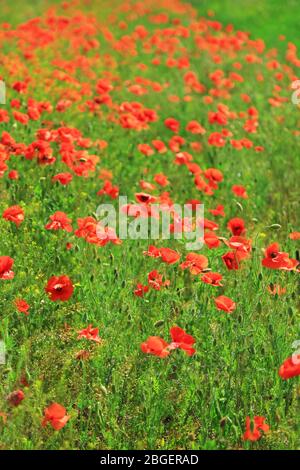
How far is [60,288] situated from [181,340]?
610mm

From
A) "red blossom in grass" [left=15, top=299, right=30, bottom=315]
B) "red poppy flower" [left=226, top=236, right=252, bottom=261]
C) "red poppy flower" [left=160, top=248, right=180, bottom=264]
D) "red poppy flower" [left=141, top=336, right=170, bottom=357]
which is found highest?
"red poppy flower" [left=226, top=236, right=252, bottom=261]

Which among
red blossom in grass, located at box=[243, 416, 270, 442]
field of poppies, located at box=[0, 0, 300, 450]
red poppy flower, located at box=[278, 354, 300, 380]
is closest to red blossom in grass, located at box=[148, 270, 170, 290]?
field of poppies, located at box=[0, 0, 300, 450]

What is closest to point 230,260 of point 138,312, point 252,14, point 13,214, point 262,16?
point 138,312

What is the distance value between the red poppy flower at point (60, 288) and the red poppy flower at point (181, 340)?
557 mm

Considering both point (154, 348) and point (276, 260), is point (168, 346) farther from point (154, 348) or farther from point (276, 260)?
point (276, 260)

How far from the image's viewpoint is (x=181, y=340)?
2.55 meters

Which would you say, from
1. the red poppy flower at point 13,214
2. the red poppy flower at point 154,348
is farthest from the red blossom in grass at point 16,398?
the red poppy flower at point 13,214

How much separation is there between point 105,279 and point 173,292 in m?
0.40

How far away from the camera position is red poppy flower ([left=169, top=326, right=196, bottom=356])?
253cm

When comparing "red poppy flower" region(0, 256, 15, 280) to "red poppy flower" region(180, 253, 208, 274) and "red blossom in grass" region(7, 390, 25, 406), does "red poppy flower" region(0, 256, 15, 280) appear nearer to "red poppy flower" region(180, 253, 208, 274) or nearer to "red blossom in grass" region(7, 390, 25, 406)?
"red blossom in grass" region(7, 390, 25, 406)

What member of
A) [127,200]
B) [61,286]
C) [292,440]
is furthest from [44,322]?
[127,200]

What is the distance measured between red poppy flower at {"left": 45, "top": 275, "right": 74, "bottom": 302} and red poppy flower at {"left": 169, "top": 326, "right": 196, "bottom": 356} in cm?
56

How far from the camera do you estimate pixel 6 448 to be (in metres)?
2.46

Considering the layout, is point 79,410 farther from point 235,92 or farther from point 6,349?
point 235,92
